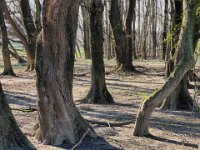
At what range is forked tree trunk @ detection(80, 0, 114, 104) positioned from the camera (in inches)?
471

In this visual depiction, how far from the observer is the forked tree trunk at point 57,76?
702 cm

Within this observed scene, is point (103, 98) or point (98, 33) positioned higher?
point (98, 33)

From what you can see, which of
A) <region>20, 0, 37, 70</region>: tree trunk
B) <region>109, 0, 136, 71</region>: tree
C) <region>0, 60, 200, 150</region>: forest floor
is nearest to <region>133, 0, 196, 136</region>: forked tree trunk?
<region>0, 60, 200, 150</region>: forest floor

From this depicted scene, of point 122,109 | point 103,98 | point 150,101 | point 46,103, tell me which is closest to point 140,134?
point 150,101

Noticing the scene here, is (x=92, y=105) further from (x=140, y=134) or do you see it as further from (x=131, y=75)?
(x=131, y=75)

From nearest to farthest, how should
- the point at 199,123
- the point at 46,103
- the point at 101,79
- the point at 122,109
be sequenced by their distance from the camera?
the point at 46,103
the point at 199,123
the point at 122,109
the point at 101,79

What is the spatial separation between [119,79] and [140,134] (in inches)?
430

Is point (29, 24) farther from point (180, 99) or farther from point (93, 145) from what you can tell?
point (93, 145)

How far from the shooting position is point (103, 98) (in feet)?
41.1

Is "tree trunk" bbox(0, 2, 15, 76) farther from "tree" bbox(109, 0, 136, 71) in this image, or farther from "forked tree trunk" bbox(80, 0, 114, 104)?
"forked tree trunk" bbox(80, 0, 114, 104)

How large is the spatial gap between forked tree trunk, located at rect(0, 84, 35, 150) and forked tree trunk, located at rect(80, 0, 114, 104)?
5694 mm

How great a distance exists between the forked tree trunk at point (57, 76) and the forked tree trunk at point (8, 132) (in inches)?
27.7

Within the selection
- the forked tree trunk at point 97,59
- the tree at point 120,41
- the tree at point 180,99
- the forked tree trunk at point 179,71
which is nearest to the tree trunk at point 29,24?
the tree at point 120,41

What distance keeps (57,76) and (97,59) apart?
5131mm
